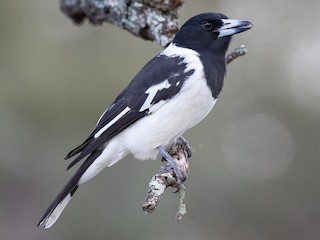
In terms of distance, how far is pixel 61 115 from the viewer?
16.5 ft

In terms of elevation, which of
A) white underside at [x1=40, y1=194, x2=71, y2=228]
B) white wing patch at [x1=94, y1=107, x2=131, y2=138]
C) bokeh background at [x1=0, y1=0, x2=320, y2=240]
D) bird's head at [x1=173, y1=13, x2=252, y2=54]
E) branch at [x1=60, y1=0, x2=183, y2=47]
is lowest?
bokeh background at [x1=0, y1=0, x2=320, y2=240]

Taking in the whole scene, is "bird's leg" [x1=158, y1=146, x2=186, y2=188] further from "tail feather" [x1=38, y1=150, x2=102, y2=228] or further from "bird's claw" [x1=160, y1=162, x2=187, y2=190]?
"tail feather" [x1=38, y1=150, x2=102, y2=228]

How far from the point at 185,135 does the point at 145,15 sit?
4.26ft

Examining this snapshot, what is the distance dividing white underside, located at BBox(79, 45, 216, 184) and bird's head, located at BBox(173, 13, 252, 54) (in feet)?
0.40

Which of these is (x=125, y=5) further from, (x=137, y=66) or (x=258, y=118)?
(x=258, y=118)

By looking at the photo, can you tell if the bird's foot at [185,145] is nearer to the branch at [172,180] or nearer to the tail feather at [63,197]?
the branch at [172,180]

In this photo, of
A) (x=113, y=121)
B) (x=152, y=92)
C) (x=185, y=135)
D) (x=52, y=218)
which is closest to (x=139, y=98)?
(x=152, y=92)

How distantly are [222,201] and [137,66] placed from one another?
1.22 m

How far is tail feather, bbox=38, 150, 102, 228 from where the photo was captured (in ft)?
11.4

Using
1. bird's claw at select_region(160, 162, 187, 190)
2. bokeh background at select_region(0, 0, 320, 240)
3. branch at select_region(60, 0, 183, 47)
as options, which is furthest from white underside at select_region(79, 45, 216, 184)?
bokeh background at select_region(0, 0, 320, 240)

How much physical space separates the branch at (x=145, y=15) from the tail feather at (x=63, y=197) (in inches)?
32.0

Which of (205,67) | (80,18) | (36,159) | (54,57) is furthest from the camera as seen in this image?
(54,57)

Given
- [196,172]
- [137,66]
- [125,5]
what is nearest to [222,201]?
[196,172]

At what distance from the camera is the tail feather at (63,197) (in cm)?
348
